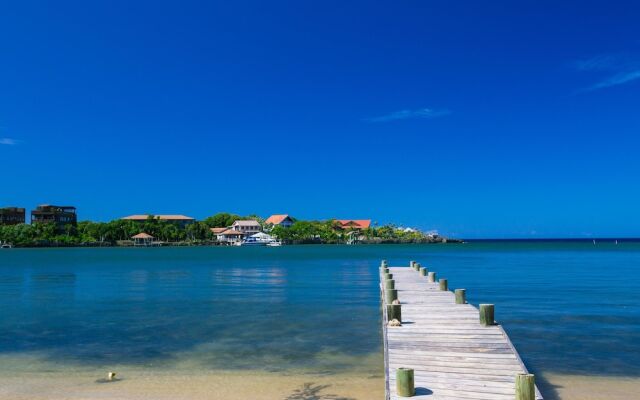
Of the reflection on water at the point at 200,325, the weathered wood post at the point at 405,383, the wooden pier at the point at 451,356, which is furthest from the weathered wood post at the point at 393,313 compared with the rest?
the weathered wood post at the point at 405,383

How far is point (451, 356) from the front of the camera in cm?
1221

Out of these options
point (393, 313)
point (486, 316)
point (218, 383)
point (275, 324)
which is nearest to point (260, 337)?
point (275, 324)

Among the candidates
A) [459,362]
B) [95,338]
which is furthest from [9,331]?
[459,362]

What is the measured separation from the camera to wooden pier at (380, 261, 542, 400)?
9695mm

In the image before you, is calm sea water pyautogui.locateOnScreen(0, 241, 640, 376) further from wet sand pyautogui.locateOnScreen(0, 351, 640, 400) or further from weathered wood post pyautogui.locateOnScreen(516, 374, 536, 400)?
weathered wood post pyautogui.locateOnScreen(516, 374, 536, 400)

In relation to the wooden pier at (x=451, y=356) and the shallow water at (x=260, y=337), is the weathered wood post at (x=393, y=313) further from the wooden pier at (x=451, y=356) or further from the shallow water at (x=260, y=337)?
the shallow water at (x=260, y=337)

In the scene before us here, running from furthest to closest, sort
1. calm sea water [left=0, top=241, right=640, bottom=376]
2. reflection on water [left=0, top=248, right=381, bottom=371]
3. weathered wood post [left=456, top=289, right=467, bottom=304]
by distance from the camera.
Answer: weathered wood post [left=456, top=289, right=467, bottom=304] → reflection on water [left=0, top=248, right=381, bottom=371] → calm sea water [left=0, top=241, right=640, bottom=376]

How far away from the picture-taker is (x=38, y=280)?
157ft

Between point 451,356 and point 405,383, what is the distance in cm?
303

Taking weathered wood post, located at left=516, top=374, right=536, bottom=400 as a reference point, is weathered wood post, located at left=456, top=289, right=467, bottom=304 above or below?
above

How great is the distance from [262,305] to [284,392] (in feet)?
51.7

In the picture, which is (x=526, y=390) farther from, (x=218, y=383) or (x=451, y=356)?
(x=218, y=383)

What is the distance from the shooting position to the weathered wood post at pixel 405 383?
9.61 m

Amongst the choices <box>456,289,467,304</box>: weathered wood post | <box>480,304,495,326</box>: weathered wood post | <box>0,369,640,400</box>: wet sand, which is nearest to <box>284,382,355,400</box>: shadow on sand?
<box>0,369,640,400</box>: wet sand
